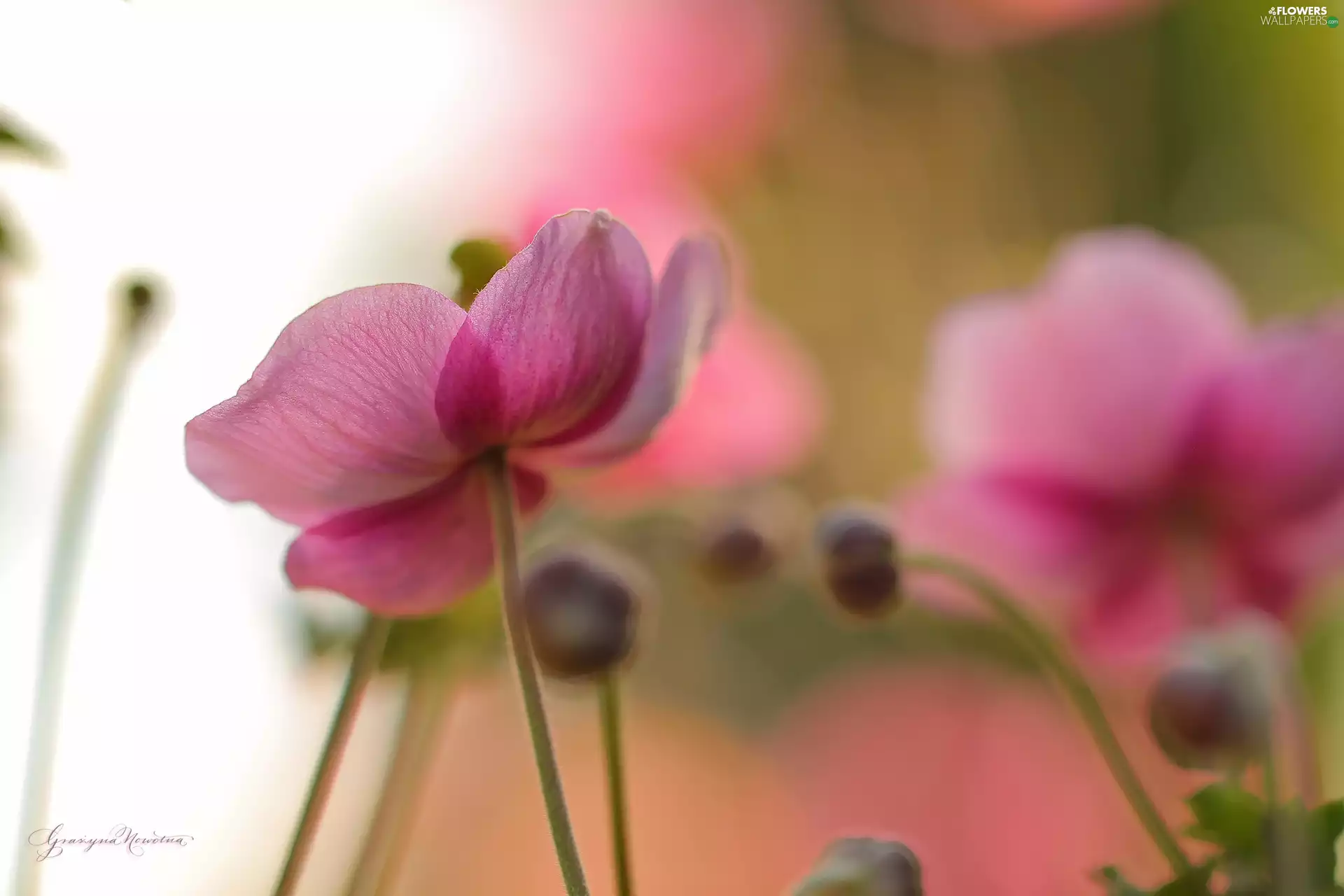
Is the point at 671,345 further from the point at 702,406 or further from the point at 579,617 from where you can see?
the point at 702,406

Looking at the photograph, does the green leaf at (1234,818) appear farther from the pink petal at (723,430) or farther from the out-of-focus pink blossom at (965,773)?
the out-of-focus pink blossom at (965,773)

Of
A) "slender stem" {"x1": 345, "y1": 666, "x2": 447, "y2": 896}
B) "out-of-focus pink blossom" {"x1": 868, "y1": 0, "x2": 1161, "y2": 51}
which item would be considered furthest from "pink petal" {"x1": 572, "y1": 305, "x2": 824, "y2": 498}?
"out-of-focus pink blossom" {"x1": 868, "y1": 0, "x2": 1161, "y2": 51}

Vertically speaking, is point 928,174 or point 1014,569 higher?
point 928,174

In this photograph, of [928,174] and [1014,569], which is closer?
[1014,569]

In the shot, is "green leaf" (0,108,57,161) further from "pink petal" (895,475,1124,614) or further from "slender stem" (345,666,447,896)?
"pink petal" (895,475,1124,614)

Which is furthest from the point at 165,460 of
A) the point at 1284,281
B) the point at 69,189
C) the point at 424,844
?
the point at 1284,281

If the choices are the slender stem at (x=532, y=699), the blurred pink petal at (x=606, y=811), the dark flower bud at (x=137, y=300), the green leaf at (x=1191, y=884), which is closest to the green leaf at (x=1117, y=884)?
the green leaf at (x=1191, y=884)

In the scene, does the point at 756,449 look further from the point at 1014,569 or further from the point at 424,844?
the point at 424,844
